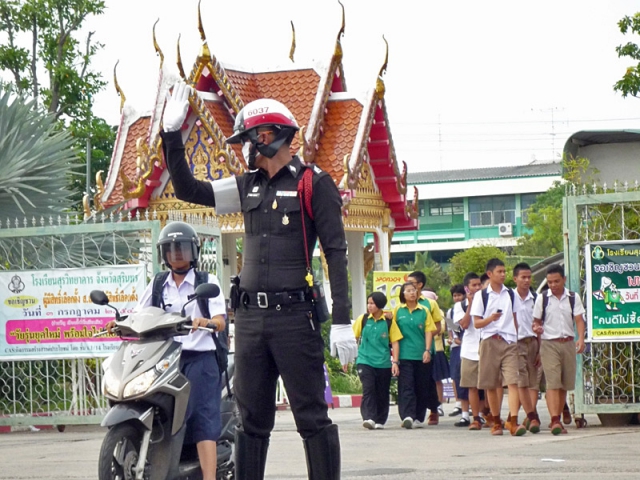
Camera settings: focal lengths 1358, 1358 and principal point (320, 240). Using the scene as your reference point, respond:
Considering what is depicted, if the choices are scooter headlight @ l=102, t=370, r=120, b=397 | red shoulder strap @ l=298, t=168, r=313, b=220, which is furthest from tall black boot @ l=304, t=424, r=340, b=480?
scooter headlight @ l=102, t=370, r=120, b=397

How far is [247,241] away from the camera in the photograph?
7074 mm

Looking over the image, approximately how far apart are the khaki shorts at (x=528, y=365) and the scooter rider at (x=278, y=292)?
24.7 feet

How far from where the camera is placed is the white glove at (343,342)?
675 cm

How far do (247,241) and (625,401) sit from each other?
900 centimetres

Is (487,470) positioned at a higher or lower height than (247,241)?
lower

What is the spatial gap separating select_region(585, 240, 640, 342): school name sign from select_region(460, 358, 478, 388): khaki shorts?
5.15ft

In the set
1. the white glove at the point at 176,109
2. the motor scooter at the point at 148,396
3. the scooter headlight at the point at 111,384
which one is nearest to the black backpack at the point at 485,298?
the motor scooter at the point at 148,396

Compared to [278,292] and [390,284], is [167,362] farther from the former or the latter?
[390,284]

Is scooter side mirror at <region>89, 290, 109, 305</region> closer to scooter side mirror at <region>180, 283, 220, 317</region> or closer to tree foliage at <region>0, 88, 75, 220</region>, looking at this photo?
scooter side mirror at <region>180, 283, 220, 317</region>

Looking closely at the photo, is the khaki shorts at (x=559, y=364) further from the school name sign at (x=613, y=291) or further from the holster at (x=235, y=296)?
the holster at (x=235, y=296)

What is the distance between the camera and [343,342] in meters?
6.75

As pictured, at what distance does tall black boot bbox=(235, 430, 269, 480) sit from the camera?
686 cm

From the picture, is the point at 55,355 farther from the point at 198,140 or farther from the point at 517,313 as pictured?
the point at 198,140

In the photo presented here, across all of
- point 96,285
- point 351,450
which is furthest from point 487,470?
point 96,285
